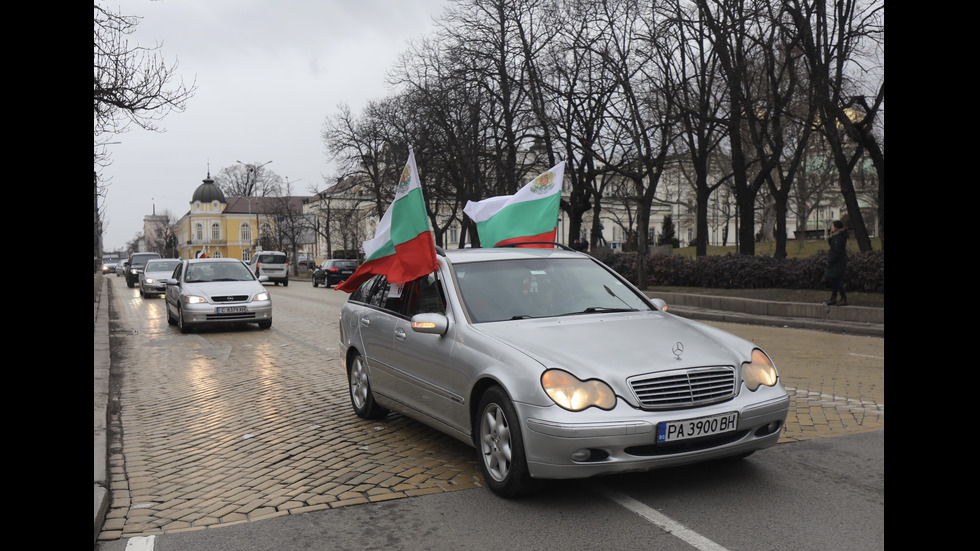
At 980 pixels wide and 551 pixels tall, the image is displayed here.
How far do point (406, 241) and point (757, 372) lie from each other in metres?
2.81

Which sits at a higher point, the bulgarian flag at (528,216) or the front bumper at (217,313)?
the bulgarian flag at (528,216)

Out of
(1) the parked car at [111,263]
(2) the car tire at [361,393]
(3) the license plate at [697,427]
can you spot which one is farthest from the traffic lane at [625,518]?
(1) the parked car at [111,263]

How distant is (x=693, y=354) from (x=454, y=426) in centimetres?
160

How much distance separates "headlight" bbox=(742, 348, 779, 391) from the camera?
4.80 meters

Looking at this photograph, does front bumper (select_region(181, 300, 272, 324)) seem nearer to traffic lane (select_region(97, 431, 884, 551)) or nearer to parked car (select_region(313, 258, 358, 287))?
traffic lane (select_region(97, 431, 884, 551))

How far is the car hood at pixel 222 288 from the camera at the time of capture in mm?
16031

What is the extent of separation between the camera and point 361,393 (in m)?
7.11

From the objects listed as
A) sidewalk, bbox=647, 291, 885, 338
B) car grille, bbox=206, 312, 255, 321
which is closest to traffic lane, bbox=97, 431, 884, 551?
sidewalk, bbox=647, 291, 885, 338

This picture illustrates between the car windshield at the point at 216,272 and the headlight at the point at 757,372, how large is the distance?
552 inches

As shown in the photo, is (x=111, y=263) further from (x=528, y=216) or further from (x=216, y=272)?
(x=528, y=216)

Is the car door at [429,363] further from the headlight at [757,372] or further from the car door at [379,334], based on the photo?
the headlight at [757,372]
